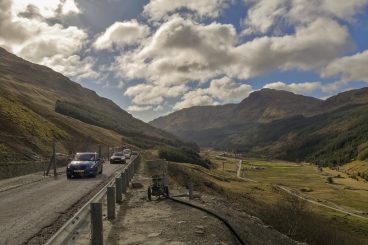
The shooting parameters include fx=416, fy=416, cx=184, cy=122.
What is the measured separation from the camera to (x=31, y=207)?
1672 cm

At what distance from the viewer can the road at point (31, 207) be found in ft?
39.8

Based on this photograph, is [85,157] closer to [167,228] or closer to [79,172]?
[79,172]

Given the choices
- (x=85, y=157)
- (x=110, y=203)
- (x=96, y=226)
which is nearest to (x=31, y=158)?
(x=85, y=157)

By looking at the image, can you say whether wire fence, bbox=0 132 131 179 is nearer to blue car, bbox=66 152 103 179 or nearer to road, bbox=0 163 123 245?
blue car, bbox=66 152 103 179

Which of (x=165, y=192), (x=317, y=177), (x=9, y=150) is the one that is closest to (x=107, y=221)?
(x=165, y=192)

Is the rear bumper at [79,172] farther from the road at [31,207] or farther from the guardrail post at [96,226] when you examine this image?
the guardrail post at [96,226]

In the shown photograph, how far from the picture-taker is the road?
1214 centimetres

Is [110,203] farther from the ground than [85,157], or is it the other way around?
[85,157]

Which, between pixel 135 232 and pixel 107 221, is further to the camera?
pixel 107 221

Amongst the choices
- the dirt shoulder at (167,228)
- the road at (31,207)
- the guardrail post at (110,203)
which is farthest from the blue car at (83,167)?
the guardrail post at (110,203)

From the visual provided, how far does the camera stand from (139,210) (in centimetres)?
1628

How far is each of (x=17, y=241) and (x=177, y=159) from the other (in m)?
124

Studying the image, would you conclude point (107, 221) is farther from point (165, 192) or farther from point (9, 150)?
point (9, 150)

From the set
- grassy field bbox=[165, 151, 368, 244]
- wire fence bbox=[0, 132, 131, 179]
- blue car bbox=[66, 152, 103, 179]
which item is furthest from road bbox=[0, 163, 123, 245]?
grassy field bbox=[165, 151, 368, 244]
